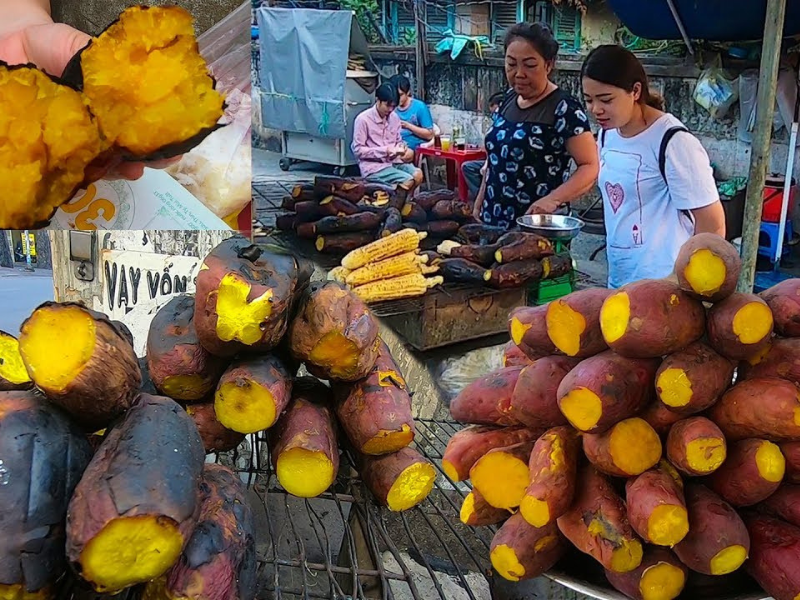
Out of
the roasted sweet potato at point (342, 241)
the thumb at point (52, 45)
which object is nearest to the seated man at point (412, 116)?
the roasted sweet potato at point (342, 241)

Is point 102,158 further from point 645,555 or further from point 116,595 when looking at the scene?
point 645,555

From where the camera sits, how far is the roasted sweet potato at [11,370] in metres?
0.96

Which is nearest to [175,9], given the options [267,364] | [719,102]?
[267,364]

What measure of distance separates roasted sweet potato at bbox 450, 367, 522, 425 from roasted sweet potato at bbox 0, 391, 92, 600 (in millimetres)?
621

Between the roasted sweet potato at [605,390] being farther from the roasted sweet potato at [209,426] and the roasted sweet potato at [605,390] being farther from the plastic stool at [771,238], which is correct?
the plastic stool at [771,238]

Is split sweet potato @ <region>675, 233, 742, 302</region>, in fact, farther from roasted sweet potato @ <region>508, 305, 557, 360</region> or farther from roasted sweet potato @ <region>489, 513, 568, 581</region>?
roasted sweet potato @ <region>489, 513, 568, 581</region>

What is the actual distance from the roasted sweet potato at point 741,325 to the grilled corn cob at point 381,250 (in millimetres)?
1926

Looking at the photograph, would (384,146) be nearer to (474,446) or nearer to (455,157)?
(455,157)

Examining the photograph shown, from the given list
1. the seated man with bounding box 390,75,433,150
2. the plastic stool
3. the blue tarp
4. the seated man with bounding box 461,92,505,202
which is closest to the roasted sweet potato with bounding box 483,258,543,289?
the seated man with bounding box 461,92,505,202

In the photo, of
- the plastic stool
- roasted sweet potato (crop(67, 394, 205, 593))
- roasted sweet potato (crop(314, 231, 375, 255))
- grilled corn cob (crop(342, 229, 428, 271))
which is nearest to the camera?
roasted sweet potato (crop(67, 394, 205, 593))

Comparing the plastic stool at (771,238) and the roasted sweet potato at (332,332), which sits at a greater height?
the roasted sweet potato at (332,332)

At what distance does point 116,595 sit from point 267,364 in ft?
1.44

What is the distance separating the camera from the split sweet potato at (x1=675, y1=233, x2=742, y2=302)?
933mm

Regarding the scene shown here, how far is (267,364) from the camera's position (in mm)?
1197
